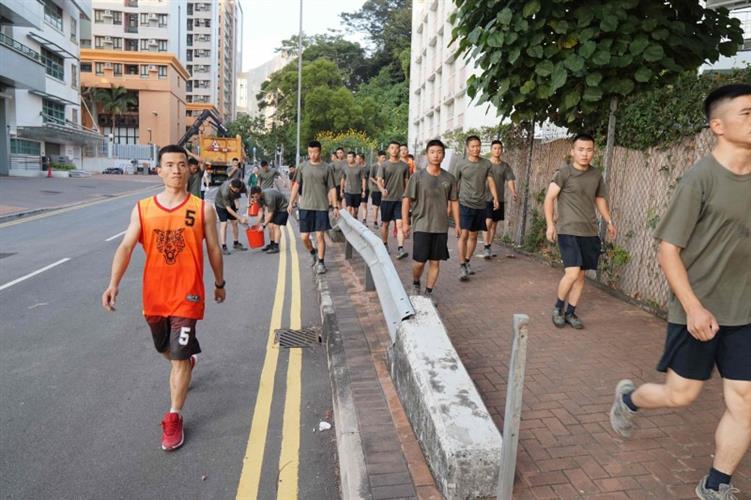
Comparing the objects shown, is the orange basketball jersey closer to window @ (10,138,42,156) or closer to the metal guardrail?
the metal guardrail

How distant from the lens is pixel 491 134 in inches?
523

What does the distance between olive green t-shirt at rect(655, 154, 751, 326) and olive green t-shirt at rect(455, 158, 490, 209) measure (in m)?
5.57

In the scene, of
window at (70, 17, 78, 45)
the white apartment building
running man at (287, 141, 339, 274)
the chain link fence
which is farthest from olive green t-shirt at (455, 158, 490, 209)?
the white apartment building

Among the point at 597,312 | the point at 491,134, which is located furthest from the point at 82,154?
the point at 597,312

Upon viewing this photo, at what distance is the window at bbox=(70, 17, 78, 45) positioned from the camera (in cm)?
4465

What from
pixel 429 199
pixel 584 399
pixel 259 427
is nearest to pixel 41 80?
pixel 429 199

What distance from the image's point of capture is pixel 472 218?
8359mm

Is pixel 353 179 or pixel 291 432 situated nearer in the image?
pixel 291 432

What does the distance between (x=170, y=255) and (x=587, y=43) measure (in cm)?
519

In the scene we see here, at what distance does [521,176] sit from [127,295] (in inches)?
281

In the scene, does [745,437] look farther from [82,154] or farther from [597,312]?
[82,154]

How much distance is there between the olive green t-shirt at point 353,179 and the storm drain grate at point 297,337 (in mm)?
7487

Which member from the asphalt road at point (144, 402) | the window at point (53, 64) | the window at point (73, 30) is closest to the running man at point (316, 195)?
the asphalt road at point (144, 402)

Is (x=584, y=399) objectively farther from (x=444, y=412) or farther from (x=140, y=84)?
(x=140, y=84)
